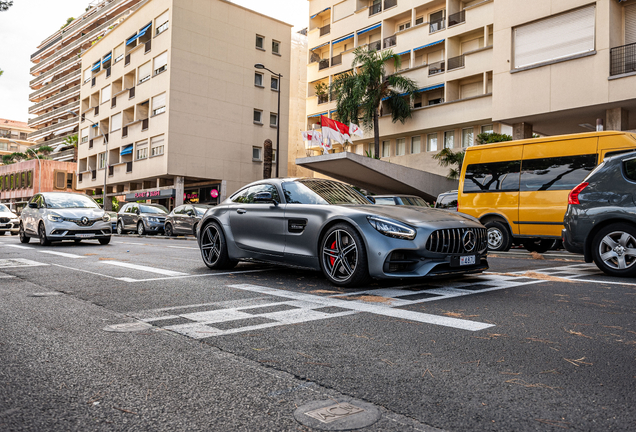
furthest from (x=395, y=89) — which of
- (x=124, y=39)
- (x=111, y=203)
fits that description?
(x=111, y=203)

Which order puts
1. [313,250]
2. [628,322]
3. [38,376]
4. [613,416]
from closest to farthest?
1. [613,416]
2. [38,376]
3. [628,322]
4. [313,250]

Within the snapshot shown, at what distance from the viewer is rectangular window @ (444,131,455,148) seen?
34375 millimetres

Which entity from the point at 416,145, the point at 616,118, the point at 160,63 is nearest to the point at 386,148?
the point at 416,145

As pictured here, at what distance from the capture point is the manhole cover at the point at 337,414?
2.24 meters

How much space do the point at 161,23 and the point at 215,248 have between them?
124 feet

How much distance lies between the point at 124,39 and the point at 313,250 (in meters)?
48.0

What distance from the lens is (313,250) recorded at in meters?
6.63

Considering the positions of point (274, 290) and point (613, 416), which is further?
point (274, 290)

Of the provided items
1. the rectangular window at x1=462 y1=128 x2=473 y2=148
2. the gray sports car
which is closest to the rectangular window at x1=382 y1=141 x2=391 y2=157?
the rectangular window at x1=462 y1=128 x2=473 y2=148

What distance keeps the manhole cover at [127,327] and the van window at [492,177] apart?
32.5 ft

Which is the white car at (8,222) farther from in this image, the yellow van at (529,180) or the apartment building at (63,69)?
the apartment building at (63,69)

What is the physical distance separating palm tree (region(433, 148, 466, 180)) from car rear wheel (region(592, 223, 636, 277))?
24.3 meters

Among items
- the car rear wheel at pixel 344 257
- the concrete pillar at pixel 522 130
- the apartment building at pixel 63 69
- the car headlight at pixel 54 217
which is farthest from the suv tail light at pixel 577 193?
the apartment building at pixel 63 69

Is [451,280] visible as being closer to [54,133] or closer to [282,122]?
[282,122]
